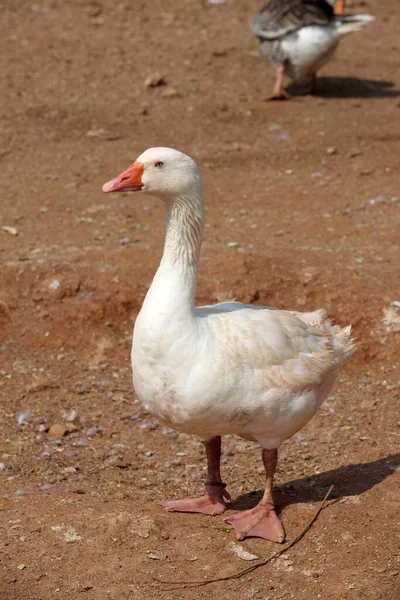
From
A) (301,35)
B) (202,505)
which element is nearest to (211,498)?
(202,505)

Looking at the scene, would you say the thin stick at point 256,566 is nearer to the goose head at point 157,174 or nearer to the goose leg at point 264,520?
the goose leg at point 264,520

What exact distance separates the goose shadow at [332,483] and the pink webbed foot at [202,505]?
0.20 meters

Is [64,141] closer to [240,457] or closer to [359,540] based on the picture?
[240,457]

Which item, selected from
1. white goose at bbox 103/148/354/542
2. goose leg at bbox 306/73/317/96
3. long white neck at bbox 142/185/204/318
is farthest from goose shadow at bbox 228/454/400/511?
goose leg at bbox 306/73/317/96

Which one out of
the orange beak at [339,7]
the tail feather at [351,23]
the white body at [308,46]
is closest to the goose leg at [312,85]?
the white body at [308,46]

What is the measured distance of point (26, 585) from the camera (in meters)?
5.19

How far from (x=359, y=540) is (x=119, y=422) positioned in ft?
8.93

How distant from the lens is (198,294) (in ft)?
28.1

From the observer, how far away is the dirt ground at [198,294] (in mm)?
5469

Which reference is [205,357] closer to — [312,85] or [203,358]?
[203,358]

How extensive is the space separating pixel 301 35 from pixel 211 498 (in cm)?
1033

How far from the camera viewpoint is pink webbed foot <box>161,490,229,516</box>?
235 inches

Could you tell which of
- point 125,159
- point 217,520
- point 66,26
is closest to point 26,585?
point 217,520

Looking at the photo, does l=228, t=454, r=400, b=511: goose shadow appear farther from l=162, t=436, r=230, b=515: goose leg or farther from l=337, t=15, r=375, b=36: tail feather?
l=337, t=15, r=375, b=36: tail feather
